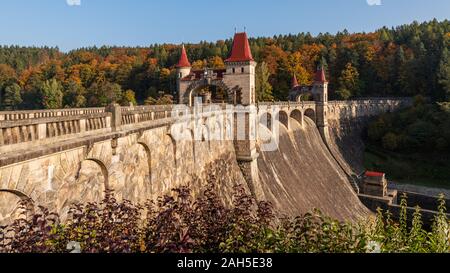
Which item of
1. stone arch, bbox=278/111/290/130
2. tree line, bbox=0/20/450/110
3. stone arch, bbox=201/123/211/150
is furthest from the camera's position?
tree line, bbox=0/20/450/110

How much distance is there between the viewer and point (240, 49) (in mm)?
29453

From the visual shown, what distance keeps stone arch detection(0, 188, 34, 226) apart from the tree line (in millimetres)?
55991

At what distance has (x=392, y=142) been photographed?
50.1 meters

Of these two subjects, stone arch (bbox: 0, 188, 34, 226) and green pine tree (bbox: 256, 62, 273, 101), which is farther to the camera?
green pine tree (bbox: 256, 62, 273, 101)

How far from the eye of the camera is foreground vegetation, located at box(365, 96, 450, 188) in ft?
150

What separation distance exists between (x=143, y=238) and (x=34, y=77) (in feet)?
296

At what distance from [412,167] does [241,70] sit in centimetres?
3193

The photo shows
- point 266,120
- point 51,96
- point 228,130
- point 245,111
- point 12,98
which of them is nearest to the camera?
point 228,130

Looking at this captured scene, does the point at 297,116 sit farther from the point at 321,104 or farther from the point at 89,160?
the point at 89,160

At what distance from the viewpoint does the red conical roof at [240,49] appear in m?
29.0

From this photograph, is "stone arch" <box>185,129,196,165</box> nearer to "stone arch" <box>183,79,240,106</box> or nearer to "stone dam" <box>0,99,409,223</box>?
"stone dam" <box>0,99,409,223</box>

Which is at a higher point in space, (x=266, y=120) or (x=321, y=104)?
(x=321, y=104)

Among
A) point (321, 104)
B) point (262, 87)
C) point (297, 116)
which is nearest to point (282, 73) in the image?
point (262, 87)

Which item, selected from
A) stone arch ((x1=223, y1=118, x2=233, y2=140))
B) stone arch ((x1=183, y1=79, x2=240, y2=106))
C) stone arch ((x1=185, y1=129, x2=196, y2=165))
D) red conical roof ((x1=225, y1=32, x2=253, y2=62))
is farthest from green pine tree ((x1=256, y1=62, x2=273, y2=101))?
stone arch ((x1=185, y1=129, x2=196, y2=165))
